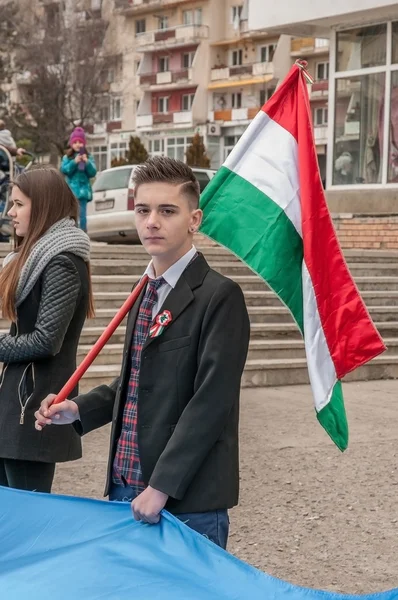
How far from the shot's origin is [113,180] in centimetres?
2295

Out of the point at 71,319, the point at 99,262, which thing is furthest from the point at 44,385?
the point at 99,262

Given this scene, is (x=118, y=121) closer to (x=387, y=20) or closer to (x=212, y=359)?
(x=387, y=20)

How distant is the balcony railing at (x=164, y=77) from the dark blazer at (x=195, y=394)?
68.5m

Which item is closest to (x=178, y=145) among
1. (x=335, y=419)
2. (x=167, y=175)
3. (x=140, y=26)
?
(x=140, y=26)

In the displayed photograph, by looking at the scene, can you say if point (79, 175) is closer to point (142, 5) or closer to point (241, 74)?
point (241, 74)

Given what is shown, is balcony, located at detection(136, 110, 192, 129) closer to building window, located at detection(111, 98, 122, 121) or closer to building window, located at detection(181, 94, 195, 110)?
building window, located at detection(181, 94, 195, 110)

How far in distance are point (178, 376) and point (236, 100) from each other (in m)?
67.8

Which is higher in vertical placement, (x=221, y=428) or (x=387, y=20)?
(x=387, y=20)

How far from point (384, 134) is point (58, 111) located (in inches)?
1353

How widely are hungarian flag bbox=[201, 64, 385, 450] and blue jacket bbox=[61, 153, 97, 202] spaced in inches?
518

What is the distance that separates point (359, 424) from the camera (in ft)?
30.2

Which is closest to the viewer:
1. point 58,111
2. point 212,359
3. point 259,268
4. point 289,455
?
point 212,359

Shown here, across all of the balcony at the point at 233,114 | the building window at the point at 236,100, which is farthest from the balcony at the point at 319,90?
the building window at the point at 236,100

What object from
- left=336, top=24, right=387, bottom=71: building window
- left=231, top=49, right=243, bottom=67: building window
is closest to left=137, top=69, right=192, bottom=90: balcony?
left=231, top=49, right=243, bottom=67: building window
